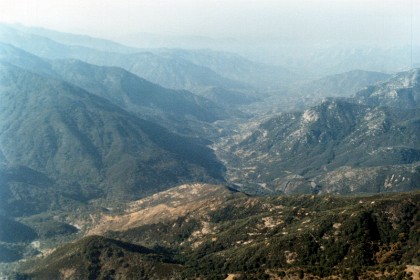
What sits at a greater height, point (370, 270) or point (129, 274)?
point (370, 270)

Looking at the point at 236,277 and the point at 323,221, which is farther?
the point at 323,221

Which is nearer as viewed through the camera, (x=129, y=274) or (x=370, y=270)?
(x=370, y=270)

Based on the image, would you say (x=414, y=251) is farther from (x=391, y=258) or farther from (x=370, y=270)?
(x=370, y=270)

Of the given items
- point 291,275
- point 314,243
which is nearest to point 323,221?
point 314,243

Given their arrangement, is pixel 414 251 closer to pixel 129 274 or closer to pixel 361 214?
pixel 361 214

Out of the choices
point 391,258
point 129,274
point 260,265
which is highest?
point 391,258

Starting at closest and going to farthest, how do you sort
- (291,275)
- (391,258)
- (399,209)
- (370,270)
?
1. (370,270)
2. (291,275)
3. (391,258)
4. (399,209)

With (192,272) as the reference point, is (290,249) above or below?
above

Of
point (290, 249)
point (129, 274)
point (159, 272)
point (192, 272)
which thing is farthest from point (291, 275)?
point (129, 274)

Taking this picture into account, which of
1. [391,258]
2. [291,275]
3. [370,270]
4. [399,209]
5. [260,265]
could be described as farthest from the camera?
[399,209]
